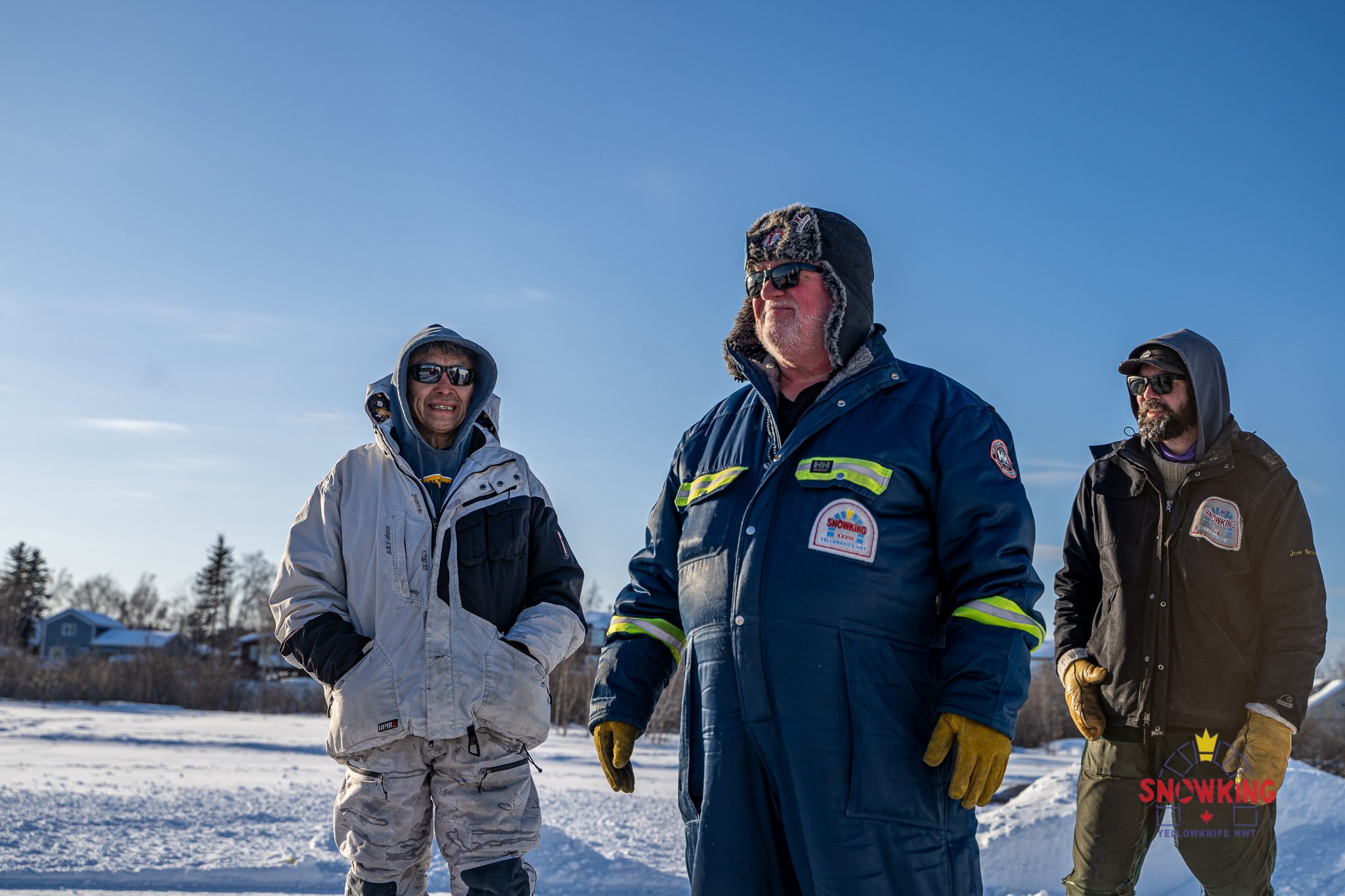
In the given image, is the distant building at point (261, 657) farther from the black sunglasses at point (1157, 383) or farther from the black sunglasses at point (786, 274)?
the black sunglasses at point (786, 274)

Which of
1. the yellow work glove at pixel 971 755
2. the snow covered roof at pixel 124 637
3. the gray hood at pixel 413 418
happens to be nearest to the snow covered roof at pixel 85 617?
the snow covered roof at pixel 124 637

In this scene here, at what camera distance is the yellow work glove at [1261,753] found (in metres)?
3.25

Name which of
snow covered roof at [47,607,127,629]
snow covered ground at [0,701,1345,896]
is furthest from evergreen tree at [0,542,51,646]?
snow covered ground at [0,701,1345,896]

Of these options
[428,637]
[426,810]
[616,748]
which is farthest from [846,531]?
[426,810]

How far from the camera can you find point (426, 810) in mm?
3369

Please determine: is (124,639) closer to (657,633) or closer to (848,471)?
(657,633)

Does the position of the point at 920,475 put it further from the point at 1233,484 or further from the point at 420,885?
the point at 420,885

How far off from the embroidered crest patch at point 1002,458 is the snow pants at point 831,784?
470 mm

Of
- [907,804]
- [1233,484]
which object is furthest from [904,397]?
[1233,484]

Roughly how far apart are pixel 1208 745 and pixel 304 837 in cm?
467

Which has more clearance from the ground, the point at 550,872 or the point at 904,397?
the point at 904,397

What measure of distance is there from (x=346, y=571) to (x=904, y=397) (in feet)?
6.75

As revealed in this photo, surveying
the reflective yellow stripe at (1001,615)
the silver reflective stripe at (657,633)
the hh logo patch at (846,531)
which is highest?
the hh logo patch at (846,531)

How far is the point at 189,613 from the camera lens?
6750 cm
